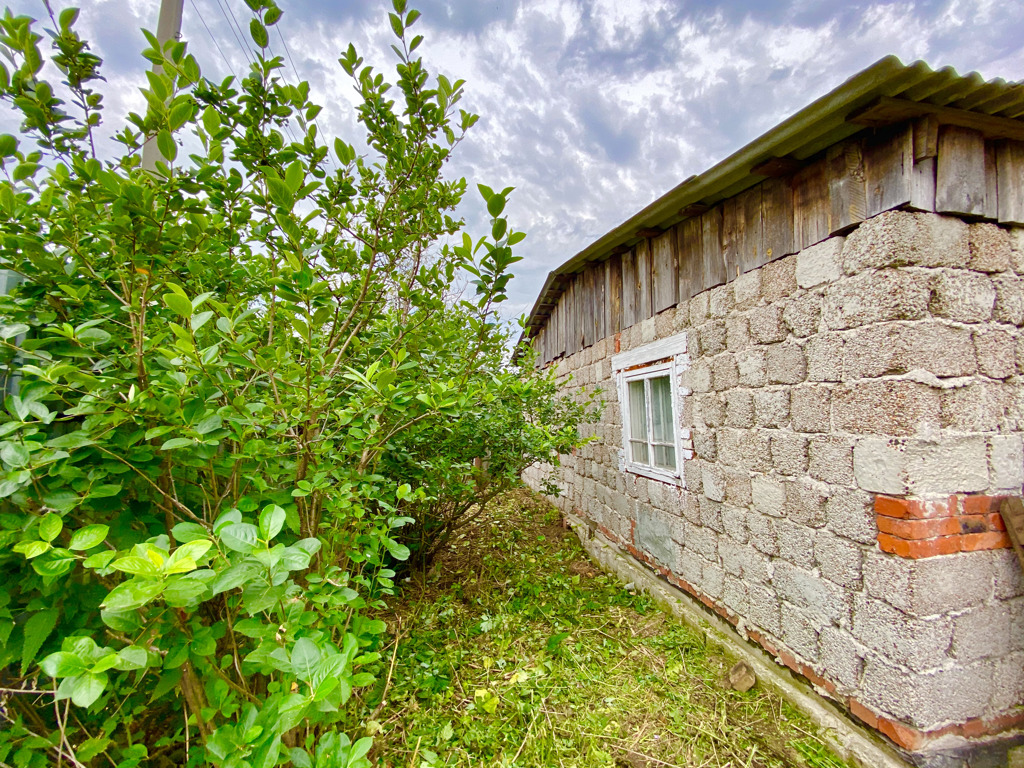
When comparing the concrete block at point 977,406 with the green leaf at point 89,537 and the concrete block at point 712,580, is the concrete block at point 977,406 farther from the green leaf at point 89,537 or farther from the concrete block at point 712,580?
the green leaf at point 89,537

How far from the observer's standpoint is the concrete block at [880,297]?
2.02 metres

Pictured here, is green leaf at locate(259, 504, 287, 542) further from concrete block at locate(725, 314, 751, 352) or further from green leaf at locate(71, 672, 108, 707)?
concrete block at locate(725, 314, 751, 352)

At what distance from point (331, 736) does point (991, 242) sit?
10.8 feet

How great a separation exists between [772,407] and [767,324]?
49 centimetres

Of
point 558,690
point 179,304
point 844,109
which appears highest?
point 844,109

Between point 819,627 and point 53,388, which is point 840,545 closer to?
point 819,627

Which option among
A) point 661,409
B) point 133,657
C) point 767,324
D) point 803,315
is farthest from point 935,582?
point 133,657

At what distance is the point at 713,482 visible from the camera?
123 inches

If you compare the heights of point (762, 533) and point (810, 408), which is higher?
point (810, 408)

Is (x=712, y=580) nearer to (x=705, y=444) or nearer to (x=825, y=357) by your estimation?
(x=705, y=444)

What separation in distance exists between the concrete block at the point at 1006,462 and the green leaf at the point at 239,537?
9.56 feet

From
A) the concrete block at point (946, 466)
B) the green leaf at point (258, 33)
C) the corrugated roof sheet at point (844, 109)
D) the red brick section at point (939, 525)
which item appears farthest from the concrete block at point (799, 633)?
the green leaf at point (258, 33)

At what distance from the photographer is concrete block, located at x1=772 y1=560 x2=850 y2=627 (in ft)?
7.33

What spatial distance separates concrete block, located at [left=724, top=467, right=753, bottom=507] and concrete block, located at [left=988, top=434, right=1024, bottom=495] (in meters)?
1.06
